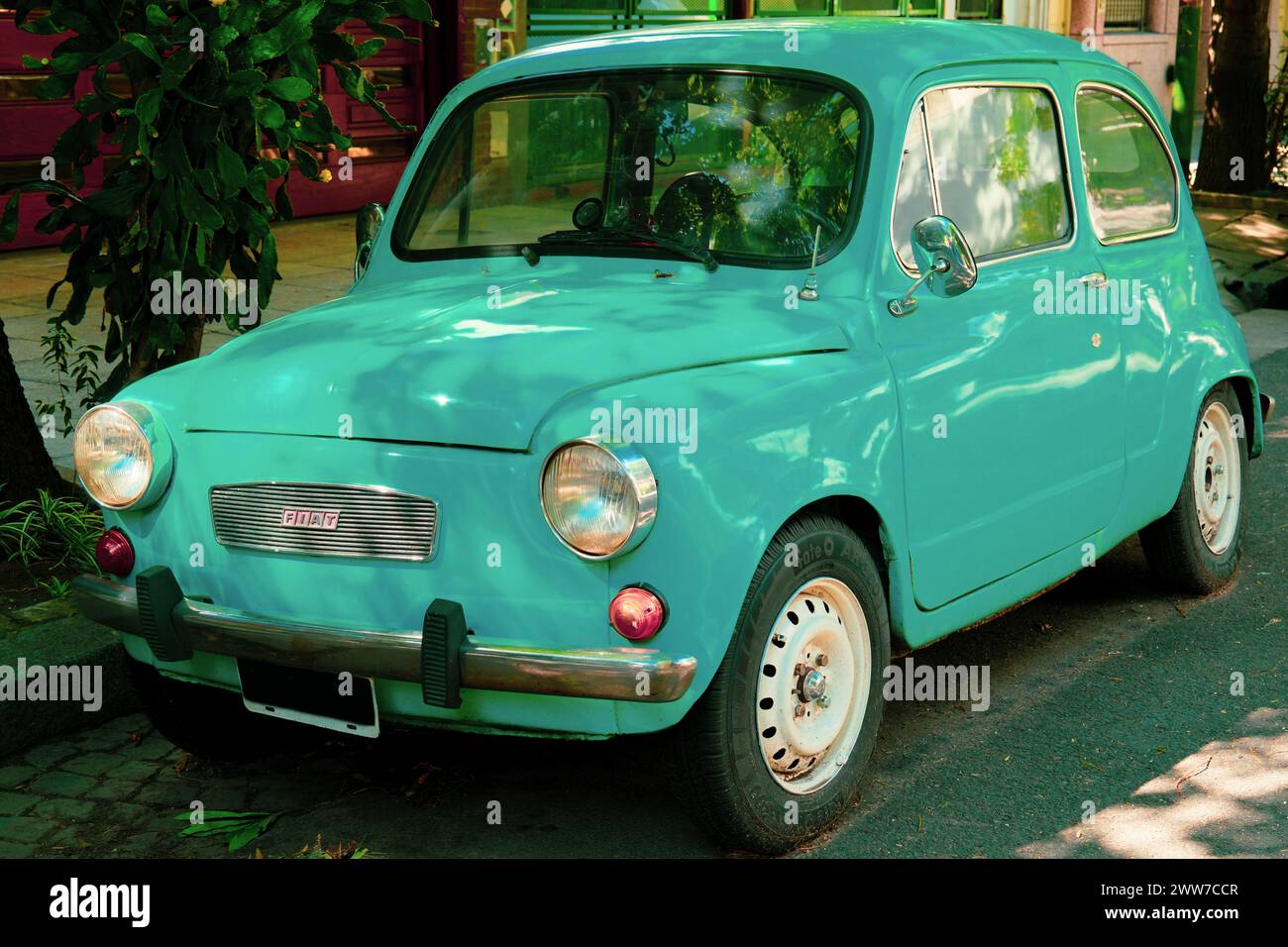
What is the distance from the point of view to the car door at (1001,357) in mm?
4461

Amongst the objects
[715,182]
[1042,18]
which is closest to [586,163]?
[715,182]

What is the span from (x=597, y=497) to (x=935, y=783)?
1468mm

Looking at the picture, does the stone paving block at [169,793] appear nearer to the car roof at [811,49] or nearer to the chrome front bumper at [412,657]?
the chrome front bumper at [412,657]

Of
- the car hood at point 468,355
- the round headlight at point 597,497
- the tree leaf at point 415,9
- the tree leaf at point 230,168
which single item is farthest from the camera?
the tree leaf at point 415,9

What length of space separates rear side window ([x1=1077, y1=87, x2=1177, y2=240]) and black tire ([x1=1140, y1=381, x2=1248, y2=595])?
678 mm

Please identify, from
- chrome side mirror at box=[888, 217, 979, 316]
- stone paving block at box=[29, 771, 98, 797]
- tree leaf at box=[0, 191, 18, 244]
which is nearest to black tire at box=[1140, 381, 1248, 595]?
chrome side mirror at box=[888, 217, 979, 316]

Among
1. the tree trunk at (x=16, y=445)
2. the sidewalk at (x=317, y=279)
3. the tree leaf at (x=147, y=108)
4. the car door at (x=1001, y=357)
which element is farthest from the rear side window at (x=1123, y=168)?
the sidewalk at (x=317, y=279)

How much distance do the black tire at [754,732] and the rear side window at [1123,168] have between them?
195 centimetres

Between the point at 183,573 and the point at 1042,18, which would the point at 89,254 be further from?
the point at 1042,18

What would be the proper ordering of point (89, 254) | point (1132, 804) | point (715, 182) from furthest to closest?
point (89, 254)
point (715, 182)
point (1132, 804)

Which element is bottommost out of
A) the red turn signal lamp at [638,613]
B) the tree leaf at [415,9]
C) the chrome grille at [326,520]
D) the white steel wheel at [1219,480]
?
the white steel wheel at [1219,480]
